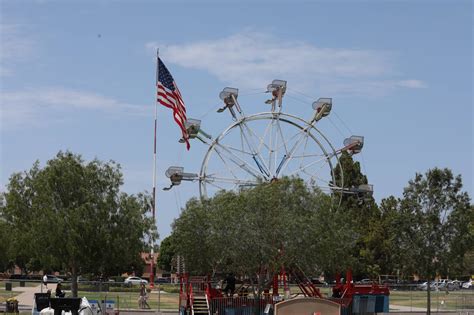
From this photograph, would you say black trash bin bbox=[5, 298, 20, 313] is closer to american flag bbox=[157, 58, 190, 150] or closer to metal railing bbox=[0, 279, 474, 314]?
metal railing bbox=[0, 279, 474, 314]

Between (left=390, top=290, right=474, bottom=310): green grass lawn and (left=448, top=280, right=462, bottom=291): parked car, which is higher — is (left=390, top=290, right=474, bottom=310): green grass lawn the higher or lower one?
the higher one

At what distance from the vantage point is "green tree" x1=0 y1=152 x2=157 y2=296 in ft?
132

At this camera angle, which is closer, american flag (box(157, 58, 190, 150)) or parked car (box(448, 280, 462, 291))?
american flag (box(157, 58, 190, 150))

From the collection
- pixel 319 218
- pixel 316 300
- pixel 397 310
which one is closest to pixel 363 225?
pixel 397 310

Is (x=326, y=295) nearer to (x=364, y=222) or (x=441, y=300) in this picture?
(x=441, y=300)

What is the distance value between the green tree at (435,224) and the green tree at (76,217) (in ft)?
40.4

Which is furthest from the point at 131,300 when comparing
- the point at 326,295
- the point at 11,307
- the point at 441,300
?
the point at 441,300

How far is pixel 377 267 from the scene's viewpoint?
80188 mm

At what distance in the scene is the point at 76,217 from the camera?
131 ft

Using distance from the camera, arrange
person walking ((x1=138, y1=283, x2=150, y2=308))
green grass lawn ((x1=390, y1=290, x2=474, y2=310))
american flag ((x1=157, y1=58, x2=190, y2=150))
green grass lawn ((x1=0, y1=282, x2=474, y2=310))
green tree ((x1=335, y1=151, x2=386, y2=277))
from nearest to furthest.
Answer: american flag ((x1=157, y1=58, x2=190, y2=150))
person walking ((x1=138, y1=283, x2=150, y2=308))
green grass lawn ((x1=0, y1=282, x2=474, y2=310))
green grass lawn ((x1=390, y1=290, x2=474, y2=310))
green tree ((x1=335, y1=151, x2=386, y2=277))

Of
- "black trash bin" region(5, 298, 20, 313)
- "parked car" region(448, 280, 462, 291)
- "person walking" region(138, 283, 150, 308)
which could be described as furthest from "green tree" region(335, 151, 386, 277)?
"black trash bin" region(5, 298, 20, 313)

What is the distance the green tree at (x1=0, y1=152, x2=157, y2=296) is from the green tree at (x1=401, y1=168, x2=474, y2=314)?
12320 millimetres

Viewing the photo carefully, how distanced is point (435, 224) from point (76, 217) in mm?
16338

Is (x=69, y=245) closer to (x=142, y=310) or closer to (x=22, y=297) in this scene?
(x=142, y=310)
